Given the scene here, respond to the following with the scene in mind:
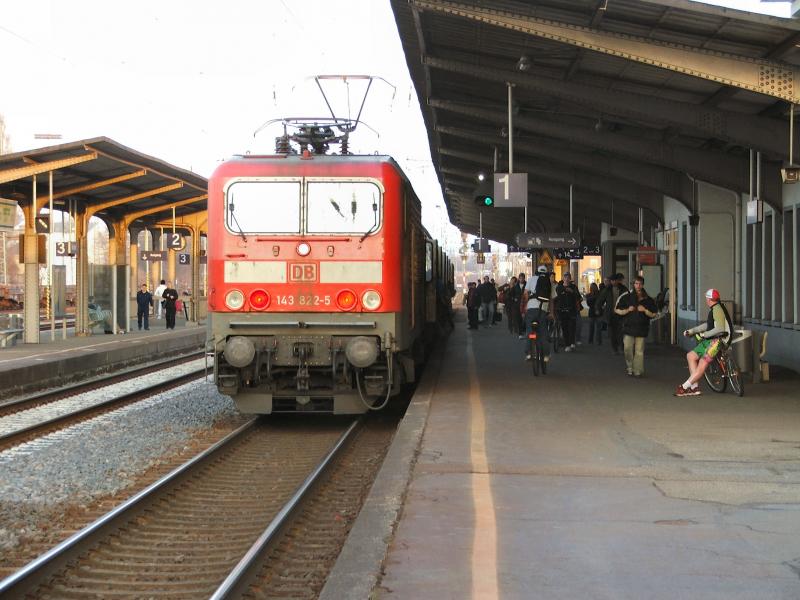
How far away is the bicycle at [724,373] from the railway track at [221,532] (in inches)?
200

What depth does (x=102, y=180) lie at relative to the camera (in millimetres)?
24234

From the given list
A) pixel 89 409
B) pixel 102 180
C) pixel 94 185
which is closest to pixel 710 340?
pixel 89 409

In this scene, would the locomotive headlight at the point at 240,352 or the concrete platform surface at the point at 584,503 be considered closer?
the concrete platform surface at the point at 584,503

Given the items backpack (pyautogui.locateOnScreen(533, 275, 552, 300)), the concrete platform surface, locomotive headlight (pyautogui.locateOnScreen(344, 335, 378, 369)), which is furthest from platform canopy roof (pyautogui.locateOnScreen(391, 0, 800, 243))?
locomotive headlight (pyautogui.locateOnScreen(344, 335, 378, 369))

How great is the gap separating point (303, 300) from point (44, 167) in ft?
35.7

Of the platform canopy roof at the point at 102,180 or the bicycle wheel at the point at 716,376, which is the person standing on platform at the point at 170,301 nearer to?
the platform canopy roof at the point at 102,180

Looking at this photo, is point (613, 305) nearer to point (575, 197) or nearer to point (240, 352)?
point (575, 197)

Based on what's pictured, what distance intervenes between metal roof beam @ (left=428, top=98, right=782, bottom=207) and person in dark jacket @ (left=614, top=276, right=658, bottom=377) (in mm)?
3869

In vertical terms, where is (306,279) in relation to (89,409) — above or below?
above

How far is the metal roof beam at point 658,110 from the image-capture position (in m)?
15.4

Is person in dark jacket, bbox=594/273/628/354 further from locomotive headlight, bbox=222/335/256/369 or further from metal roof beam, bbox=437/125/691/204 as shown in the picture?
locomotive headlight, bbox=222/335/256/369

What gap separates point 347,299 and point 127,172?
1353 cm

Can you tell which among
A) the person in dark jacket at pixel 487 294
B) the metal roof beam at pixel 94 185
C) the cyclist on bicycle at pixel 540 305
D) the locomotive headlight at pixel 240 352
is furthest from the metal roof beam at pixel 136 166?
the locomotive headlight at pixel 240 352

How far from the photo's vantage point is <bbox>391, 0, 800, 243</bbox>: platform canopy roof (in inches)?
492
